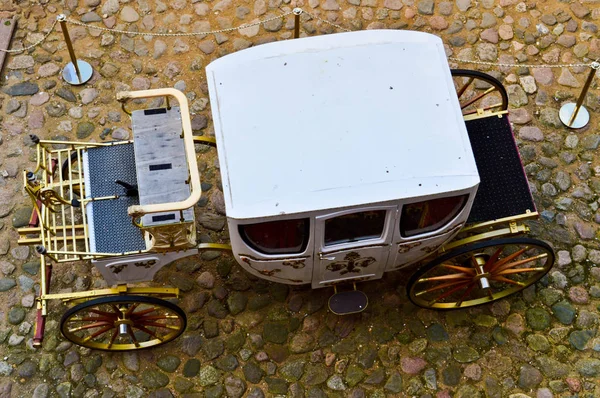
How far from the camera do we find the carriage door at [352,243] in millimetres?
5789

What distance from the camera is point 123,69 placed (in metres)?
8.41

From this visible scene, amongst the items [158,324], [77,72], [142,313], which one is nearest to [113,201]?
[142,313]

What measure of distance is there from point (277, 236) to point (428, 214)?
1.21 m

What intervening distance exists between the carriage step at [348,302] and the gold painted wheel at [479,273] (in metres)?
0.48

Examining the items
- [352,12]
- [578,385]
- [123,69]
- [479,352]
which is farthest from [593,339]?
[123,69]

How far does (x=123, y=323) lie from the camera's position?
654 centimetres

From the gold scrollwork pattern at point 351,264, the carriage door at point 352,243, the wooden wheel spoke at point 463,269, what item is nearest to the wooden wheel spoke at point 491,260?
the wooden wheel spoke at point 463,269

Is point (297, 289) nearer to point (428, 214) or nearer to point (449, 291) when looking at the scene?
point (449, 291)

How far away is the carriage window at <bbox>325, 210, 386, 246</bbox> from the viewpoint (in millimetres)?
5809

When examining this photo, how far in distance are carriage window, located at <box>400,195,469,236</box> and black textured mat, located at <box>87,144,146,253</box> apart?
2.16 metres

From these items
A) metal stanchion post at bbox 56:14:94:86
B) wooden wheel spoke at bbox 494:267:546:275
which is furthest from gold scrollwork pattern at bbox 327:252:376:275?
metal stanchion post at bbox 56:14:94:86

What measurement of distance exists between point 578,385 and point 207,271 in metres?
3.61

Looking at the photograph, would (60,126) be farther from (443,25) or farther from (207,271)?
(443,25)

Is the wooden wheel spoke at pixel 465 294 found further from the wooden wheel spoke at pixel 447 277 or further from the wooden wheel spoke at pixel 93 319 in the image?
the wooden wheel spoke at pixel 93 319
